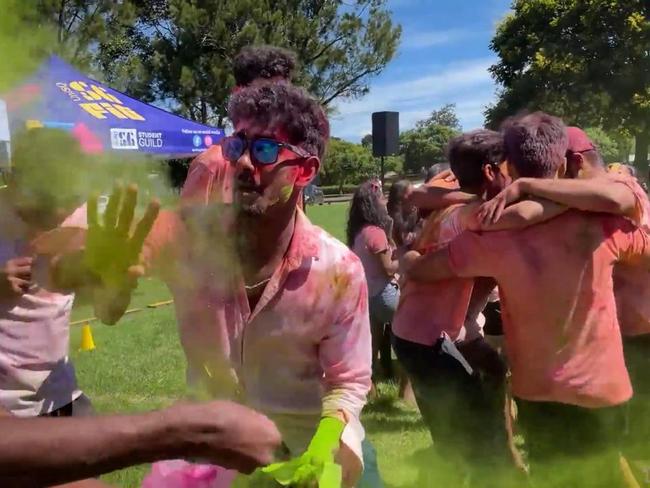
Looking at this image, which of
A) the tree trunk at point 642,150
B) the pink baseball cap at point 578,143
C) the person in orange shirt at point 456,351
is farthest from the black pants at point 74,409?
the tree trunk at point 642,150

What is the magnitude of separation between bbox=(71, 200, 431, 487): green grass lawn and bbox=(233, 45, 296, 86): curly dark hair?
3.18 ft

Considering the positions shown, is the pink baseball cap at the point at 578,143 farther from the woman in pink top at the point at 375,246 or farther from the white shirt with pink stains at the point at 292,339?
the woman in pink top at the point at 375,246

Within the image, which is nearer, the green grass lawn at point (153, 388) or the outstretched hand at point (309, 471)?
the outstretched hand at point (309, 471)

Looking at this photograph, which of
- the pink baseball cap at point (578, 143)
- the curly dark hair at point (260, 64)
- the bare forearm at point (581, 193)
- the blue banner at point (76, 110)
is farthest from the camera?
the pink baseball cap at point (578, 143)

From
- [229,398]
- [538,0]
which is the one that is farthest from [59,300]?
[538,0]

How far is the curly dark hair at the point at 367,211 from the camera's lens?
4.37m

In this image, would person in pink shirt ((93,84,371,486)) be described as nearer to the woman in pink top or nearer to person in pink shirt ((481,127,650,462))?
person in pink shirt ((481,127,650,462))

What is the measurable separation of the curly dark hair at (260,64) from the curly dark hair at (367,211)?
6.61 feet

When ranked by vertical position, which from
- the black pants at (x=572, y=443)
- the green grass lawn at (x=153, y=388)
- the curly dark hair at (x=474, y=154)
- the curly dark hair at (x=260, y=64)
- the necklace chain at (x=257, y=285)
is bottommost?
the green grass lawn at (x=153, y=388)

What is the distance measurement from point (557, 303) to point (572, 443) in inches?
19.2

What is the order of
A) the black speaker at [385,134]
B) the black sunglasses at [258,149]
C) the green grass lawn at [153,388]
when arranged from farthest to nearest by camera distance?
the black speaker at [385,134], the green grass lawn at [153,388], the black sunglasses at [258,149]

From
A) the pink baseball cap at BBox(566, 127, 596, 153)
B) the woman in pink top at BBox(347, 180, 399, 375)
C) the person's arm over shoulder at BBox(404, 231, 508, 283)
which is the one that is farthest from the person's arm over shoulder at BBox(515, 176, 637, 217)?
the woman in pink top at BBox(347, 180, 399, 375)

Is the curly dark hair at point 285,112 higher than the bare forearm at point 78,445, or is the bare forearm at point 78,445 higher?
the curly dark hair at point 285,112

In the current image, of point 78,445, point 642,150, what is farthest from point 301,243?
point 642,150
